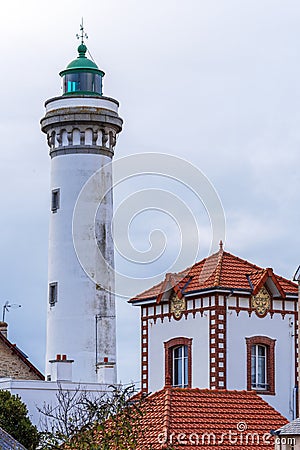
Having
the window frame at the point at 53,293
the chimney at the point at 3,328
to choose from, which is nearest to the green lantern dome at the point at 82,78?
the window frame at the point at 53,293

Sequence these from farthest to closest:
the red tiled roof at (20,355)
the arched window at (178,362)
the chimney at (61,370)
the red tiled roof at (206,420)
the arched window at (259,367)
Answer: the red tiled roof at (20,355), the chimney at (61,370), the arched window at (178,362), the arched window at (259,367), the red tiled roof at (206,420)

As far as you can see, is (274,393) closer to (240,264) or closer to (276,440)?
(240,264)

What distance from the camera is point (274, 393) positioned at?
37.0 m

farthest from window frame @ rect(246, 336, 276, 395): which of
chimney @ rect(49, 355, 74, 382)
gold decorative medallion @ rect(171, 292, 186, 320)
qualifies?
chimney @ rect(49, 355, 74, 382)

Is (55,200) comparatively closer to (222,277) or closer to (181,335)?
(181,335)

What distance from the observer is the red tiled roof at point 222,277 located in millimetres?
37094

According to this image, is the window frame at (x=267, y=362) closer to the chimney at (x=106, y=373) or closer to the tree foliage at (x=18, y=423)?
the chimney at (x=106, y=373)

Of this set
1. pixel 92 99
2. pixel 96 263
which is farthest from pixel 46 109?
pixel 96 263

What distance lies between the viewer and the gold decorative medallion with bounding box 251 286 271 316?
37312 millimetres

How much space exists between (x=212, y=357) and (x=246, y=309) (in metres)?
1.85

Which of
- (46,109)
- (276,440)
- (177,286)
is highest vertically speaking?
(46,109)

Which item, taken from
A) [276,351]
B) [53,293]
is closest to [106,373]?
[53,293]

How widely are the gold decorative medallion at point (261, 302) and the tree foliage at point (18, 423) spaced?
737 centimetres

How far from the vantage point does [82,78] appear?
45969 mm
